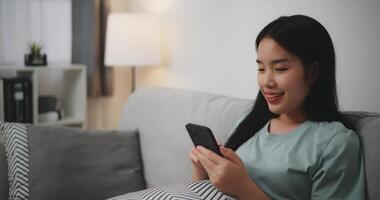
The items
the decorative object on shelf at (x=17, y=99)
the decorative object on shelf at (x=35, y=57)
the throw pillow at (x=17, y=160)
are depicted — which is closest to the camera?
the throw pillow at (x=17, y=160)

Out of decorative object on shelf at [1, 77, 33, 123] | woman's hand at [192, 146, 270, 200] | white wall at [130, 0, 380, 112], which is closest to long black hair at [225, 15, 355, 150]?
woman's hand at [192, 146, 270, 200]

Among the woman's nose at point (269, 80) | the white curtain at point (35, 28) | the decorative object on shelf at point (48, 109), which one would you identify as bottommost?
the decorative object on shelf at point (48, 109)

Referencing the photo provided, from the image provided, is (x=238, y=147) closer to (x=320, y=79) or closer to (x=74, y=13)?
(x=320, y=79)

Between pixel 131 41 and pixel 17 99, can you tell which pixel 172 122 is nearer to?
pixel 131 41

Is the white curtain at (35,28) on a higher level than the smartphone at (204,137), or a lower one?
higher

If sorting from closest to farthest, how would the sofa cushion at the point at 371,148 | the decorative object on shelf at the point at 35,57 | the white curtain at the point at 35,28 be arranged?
1. the sofa cushion at the point at 371,148
2. the decorative object on shelf at the point at 35,57
3. the white curtain at the point at 35,28

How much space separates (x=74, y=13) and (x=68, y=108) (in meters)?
0.63

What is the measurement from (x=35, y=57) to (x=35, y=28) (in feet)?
1.03

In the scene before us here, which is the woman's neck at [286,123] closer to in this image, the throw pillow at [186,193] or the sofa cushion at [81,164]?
the throw pillow at [186,193]

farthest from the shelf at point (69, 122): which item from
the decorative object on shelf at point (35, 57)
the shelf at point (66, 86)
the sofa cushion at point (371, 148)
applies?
the sofa cushion at point (371, 148)

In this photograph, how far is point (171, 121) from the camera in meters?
1.66

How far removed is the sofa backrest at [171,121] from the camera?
1.51 meters

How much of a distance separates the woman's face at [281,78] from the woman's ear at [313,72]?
2 cm

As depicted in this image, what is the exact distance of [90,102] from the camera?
299 cm
